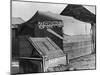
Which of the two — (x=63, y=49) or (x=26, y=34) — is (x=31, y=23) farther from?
(x=63, y=49)

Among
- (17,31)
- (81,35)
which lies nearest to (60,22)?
(81,35)

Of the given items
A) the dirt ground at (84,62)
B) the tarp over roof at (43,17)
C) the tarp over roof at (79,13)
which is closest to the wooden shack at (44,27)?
the tarp over roof at (43,17)

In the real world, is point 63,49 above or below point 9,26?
below

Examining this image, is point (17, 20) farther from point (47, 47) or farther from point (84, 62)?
point (84, 62)

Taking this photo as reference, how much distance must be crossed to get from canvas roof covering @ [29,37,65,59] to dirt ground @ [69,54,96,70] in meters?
0.18

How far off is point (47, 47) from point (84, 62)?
20.6 inches

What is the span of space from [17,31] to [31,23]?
0.61 ft

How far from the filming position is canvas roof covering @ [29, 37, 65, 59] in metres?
2.52

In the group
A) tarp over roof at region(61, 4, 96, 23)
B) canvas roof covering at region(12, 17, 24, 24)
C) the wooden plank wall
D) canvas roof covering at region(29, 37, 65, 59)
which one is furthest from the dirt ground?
canvas roof covering at region(12, 17, 24, 24)

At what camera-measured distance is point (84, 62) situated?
8.91 ft

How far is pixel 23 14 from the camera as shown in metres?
2.45

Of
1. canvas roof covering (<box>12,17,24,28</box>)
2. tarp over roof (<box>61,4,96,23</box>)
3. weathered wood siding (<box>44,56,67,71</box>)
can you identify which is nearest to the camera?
canvas roof covering (<box>12,17,24,28</box>)

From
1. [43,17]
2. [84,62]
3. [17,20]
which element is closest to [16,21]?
[17,20]

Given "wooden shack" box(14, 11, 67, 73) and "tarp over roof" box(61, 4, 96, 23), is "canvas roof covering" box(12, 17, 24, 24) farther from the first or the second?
"tarp over roof" box(61, 4, 96, 23)
